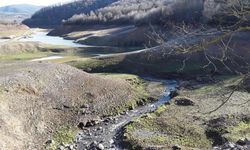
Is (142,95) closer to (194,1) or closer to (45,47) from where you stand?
(45,47)

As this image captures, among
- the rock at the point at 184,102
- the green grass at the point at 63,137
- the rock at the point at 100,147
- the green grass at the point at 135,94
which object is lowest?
the green grass at the point at 135,94

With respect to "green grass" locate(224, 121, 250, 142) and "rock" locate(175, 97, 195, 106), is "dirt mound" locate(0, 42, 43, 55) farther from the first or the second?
"green grass" locate(224, 121, 250, 142)

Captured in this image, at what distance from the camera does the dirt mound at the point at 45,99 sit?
30.7 meters

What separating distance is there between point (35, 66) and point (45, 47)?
43772 mm

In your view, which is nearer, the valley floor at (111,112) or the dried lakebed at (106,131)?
the valley floor at (111,112)

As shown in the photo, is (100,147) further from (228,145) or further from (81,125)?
(228,145)

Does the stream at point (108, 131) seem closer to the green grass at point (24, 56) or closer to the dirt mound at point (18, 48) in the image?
the green grass at point (24, 56)

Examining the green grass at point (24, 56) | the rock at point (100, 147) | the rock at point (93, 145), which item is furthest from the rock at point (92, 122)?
the green grass at point (24, 56)

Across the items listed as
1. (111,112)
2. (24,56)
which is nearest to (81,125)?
(111,112)

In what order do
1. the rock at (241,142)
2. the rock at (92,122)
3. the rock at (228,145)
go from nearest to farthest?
1. the rock at (228,145)
2. the rock at (241,142)
3. the rock at (92,122)

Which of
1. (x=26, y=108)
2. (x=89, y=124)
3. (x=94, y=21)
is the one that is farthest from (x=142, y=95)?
(x=94, y=21)

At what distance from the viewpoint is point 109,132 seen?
3369 centimetres

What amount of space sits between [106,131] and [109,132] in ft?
1.15

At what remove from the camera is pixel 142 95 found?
148 feet
